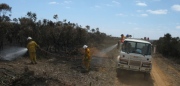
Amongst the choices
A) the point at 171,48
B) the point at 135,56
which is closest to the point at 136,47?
the point at 135,56

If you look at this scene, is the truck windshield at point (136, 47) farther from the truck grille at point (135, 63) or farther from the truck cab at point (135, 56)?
the truck grille at point (135, 63)

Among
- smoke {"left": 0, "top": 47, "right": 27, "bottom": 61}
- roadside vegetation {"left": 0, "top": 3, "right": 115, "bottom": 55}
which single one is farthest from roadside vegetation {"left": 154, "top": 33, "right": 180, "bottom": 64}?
smoke {"left": 0, "top": 47, "right": 27, "bottom": 61}

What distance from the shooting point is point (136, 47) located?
17312mm

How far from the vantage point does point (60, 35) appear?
2638cm

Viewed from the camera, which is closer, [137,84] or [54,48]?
[137,84]

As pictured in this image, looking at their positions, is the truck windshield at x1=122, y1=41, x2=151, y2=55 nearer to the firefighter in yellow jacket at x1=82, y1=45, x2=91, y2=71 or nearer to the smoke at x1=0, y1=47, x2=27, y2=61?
the firefighter in yellow jacket at x1=82, y1=45, x2=91, y2=71

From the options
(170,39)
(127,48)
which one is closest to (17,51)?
(127,48)

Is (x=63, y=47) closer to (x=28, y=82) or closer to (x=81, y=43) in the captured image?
(x=81, y=43)

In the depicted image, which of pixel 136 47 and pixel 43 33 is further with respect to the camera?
pixel 43 33

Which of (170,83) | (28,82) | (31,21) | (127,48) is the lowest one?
(170,83)

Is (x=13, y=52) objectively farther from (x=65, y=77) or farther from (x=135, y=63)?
(x=135, y=63)

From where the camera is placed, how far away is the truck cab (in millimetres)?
16656

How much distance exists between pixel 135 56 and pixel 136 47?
2.60 feet

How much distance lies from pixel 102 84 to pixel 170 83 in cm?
562
